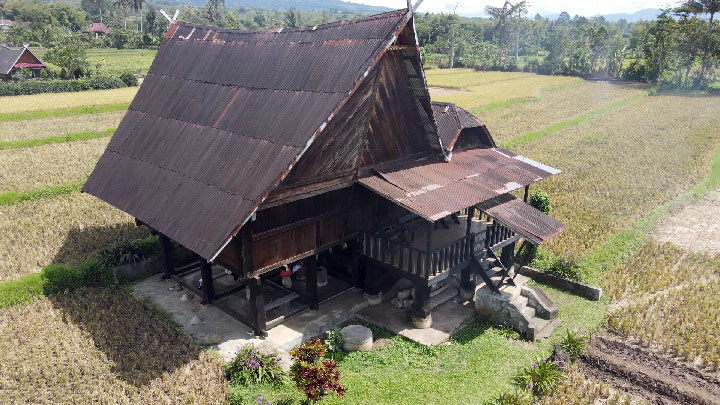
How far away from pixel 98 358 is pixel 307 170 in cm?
634

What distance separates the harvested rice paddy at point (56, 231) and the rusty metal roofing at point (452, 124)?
35.8 feet

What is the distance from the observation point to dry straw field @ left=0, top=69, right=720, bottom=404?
10578 mm

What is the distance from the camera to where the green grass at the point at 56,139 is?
2814 centimetres

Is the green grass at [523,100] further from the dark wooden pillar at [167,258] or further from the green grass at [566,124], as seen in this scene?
the dark wooden pillar at [167,258]

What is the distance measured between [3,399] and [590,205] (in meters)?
21.1

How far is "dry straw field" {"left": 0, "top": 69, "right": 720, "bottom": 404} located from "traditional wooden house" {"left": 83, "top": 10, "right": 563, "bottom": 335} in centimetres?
236

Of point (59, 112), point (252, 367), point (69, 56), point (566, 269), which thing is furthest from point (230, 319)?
point (69, 56)

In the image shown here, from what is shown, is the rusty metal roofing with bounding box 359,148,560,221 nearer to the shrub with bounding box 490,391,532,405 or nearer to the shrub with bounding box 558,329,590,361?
the shrub with bounding box 490,391,532,405

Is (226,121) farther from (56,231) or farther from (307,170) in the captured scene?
(56,231)

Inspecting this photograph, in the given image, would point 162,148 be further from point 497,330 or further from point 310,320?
point 497,330

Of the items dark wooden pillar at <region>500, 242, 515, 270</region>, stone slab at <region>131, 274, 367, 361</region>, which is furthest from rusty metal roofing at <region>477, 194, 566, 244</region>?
stone slab at <region>131, 274, 367, 361</region>

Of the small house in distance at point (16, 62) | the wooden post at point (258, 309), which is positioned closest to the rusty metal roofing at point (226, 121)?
the wooden post at point (258, 309)

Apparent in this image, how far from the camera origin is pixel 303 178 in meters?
11.0

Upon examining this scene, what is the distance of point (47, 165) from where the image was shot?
24797mm
